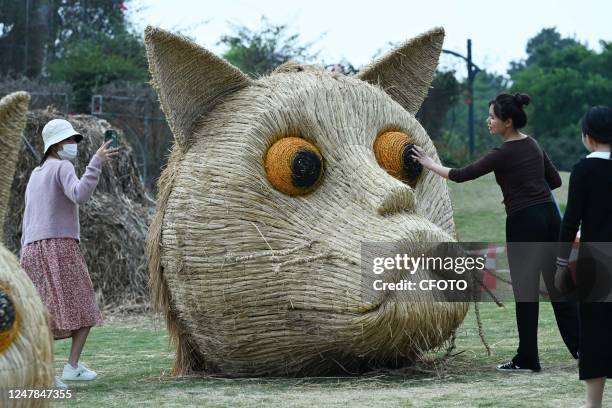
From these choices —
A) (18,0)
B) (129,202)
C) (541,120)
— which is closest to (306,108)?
(129,202)

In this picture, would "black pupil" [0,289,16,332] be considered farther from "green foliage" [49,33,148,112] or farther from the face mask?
"green foliage" [49,33,148,112]

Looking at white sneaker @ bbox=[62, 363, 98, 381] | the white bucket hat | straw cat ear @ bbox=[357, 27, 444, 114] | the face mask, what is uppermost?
straw cat ear @ bbox=[357, 27, 444, 114]

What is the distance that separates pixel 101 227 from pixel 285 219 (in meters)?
5.88

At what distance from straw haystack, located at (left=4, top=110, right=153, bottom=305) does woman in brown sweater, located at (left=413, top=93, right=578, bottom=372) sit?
579 centimetres

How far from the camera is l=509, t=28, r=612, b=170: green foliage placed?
134ft

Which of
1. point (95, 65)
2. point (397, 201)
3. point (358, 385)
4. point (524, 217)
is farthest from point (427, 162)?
point (95, 65)

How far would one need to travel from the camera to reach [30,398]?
13.5 ft

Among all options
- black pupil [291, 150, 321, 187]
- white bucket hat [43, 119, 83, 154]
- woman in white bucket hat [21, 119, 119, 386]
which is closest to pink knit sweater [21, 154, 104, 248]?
woman in white bucket hat [21, 119, 119, 386]

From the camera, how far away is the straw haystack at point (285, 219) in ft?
21.0

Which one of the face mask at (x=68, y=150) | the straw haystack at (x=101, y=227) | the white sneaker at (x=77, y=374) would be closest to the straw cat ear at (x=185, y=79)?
the face mask at (x=68, y=150)

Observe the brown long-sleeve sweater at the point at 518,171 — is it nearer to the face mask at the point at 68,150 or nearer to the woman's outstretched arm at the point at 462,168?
the woman's outstretched arm at the point at 462,168

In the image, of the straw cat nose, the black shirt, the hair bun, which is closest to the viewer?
the black shirt

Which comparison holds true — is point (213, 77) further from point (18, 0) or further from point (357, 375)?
point (18, 0)

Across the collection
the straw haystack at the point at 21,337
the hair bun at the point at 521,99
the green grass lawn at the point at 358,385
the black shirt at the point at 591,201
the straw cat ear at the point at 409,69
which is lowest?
the green grass lawn at the point at 358,385
